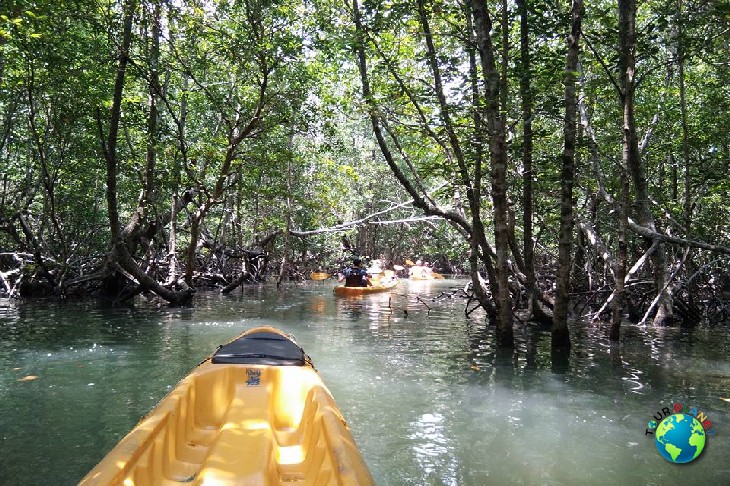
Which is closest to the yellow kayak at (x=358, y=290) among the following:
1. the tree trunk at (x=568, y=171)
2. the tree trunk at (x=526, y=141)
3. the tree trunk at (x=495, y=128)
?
the tree trunk at (x=526, y=141)

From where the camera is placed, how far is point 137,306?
46.9 ft

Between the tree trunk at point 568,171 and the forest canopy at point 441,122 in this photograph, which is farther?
the forest canopy at point 441,122

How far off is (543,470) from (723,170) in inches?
430

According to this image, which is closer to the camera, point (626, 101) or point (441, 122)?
point (626, 101)

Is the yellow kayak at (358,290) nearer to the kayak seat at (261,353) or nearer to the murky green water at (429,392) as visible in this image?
the murky green water at (429,392)

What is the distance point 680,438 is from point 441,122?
20.8ft

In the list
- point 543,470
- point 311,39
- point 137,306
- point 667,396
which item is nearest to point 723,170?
point 667,396

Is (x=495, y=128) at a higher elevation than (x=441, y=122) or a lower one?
lower

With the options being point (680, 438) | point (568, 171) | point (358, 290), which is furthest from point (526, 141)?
point (358, 290)

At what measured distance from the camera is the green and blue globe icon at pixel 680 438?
12.1ft

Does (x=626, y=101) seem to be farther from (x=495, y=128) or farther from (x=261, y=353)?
(x=261, y=353)

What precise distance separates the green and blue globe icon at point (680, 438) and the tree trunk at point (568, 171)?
3.58m

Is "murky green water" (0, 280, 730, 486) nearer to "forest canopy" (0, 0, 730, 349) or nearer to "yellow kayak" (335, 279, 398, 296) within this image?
"forest canopy" (0, 0, 730, 349)

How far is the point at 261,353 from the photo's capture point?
492 cm
